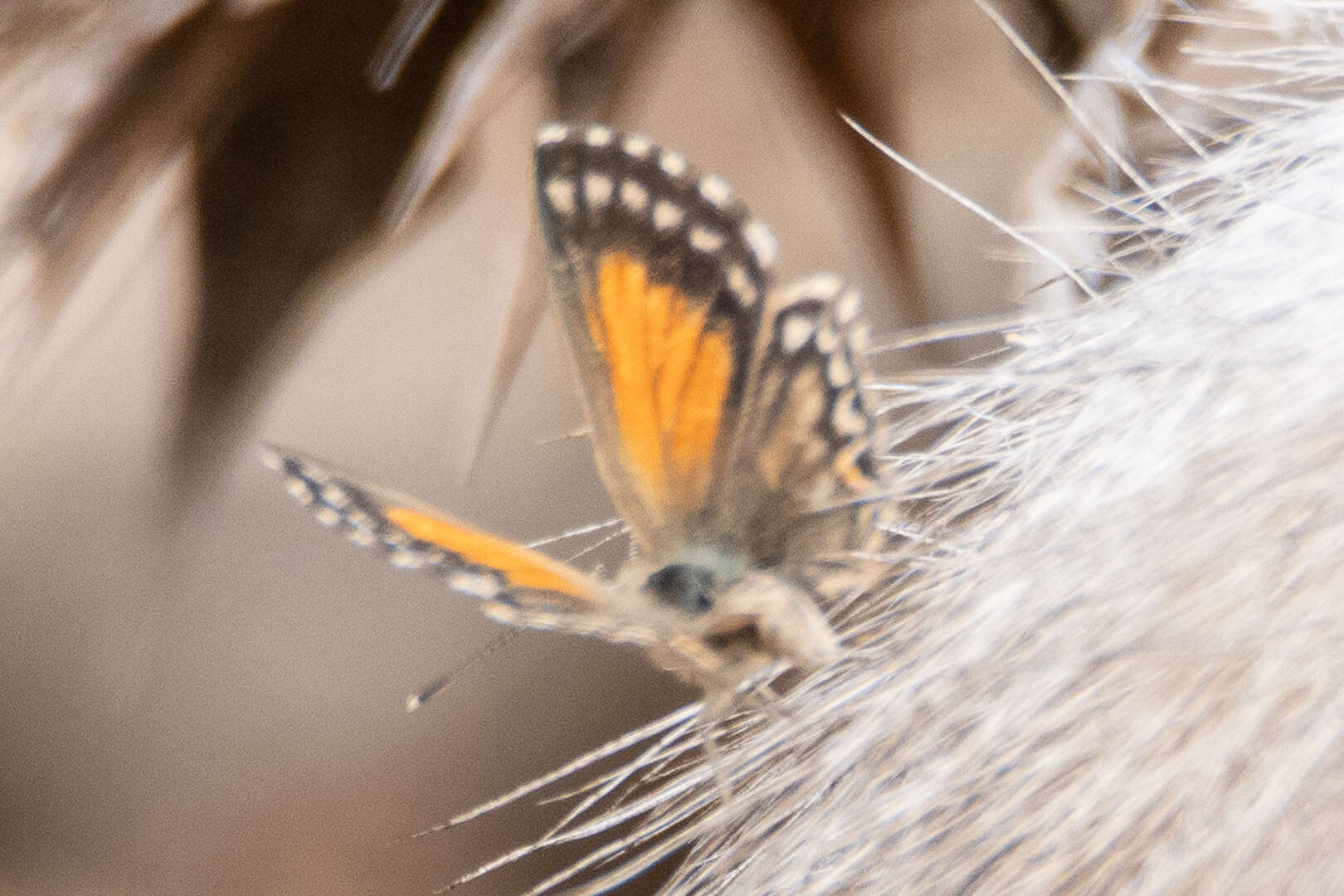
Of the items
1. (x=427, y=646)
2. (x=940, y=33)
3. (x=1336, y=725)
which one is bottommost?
(x=1336, y=725)

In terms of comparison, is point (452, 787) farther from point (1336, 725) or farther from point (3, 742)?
point (1336, 725)

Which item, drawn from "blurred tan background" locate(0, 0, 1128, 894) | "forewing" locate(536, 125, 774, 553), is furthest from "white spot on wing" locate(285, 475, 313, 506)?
"forewing" locate(536, 125, 774, 553)

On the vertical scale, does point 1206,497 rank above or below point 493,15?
below

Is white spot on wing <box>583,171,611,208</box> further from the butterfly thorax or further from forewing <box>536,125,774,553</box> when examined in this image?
the butterfly thorax

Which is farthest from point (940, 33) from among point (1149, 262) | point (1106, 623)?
point (1106, 623)

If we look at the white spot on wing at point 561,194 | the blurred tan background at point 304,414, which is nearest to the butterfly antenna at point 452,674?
the blurred tan background at point 304,414

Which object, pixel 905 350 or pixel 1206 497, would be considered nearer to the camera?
pixel 1206 497
